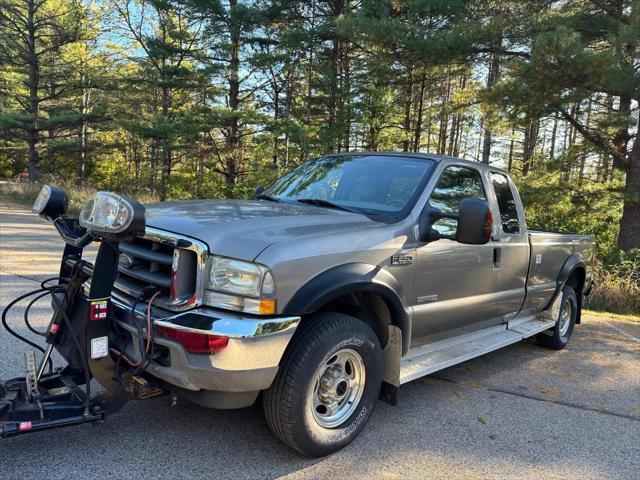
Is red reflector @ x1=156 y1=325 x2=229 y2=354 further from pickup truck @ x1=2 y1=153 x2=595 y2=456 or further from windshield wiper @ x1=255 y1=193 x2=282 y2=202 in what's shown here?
windshield wiper @ x1=255 y1=193 x2=282 y2=202

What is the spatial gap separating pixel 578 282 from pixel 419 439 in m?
4.00

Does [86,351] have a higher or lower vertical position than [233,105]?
lower

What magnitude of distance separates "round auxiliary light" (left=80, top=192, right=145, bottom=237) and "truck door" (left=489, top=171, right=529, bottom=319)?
3.12 metres

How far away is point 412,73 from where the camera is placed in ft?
64.0

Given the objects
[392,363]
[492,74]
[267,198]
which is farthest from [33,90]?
[392,363]

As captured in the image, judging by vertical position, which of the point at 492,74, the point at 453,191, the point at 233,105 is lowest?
the point at 453,191

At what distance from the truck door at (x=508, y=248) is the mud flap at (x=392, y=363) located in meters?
1.45

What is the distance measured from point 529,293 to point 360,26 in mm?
9127

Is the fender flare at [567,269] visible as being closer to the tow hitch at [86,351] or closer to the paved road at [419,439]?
the paved road at [419,439]

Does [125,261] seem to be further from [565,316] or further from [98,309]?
[565,316]

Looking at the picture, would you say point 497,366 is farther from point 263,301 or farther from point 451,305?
point 263,301

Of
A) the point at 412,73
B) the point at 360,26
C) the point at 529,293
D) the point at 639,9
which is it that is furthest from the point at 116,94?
the point at 529,293

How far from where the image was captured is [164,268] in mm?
3039

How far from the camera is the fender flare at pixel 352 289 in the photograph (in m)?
2.82
